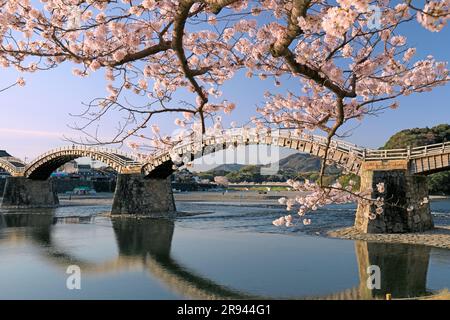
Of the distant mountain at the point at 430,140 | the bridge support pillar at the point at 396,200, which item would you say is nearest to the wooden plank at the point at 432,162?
the bridge support pillar at the point at 396,200

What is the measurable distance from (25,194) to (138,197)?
18.8 metres

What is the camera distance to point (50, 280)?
1334 cm

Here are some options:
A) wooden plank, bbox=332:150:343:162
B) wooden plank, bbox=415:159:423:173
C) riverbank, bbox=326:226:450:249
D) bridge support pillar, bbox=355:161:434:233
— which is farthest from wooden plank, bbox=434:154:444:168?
wooden plank, bbox=332:150:343:162

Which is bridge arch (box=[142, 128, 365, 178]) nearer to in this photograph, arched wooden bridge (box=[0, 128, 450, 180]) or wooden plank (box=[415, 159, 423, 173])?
arched wooden bridge (box=[0, 128, 450, 180])

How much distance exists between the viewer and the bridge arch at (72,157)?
1522 inches

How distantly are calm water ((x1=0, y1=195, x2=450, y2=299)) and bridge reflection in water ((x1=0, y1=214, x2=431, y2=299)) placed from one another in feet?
0.10

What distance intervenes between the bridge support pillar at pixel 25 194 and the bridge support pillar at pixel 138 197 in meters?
16.2

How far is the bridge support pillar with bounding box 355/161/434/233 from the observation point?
21.3 m

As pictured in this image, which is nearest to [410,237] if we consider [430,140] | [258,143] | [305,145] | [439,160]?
[439,160]

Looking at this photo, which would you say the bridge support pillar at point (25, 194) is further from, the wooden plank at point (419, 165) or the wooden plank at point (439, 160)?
the wooden plank at point (439, 160)

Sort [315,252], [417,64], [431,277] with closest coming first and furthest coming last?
[417,64]
[431,277]
[315,252]
